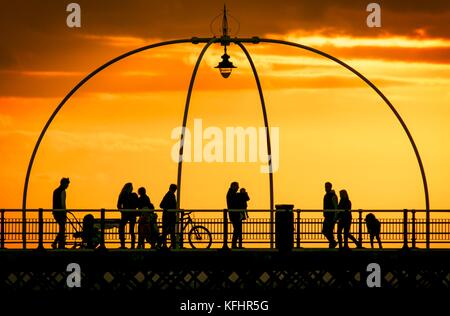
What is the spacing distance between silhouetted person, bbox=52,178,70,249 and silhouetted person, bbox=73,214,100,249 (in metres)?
0.84

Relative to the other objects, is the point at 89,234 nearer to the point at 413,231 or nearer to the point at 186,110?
the point at 186,110

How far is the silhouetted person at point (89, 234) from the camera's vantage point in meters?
42.4

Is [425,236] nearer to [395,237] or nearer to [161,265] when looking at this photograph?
[395,237]

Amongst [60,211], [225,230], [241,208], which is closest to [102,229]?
[60,211]

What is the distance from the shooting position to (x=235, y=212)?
41.9 metres

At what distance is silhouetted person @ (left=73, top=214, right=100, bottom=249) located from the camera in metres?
42.4

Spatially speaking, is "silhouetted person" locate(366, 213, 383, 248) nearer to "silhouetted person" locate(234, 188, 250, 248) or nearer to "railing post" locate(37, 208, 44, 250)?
"silhouetted person" locate(234, 188, 250, 248)

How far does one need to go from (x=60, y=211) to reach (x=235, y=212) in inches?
201

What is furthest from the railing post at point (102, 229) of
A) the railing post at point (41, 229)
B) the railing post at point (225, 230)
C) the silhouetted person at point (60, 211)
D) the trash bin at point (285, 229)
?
the trash bin at point (285, 229)

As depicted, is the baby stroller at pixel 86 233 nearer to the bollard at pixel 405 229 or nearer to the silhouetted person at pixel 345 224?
the silhouetted person at pixel 345 224

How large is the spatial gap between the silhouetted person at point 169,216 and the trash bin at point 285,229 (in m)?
3.06
